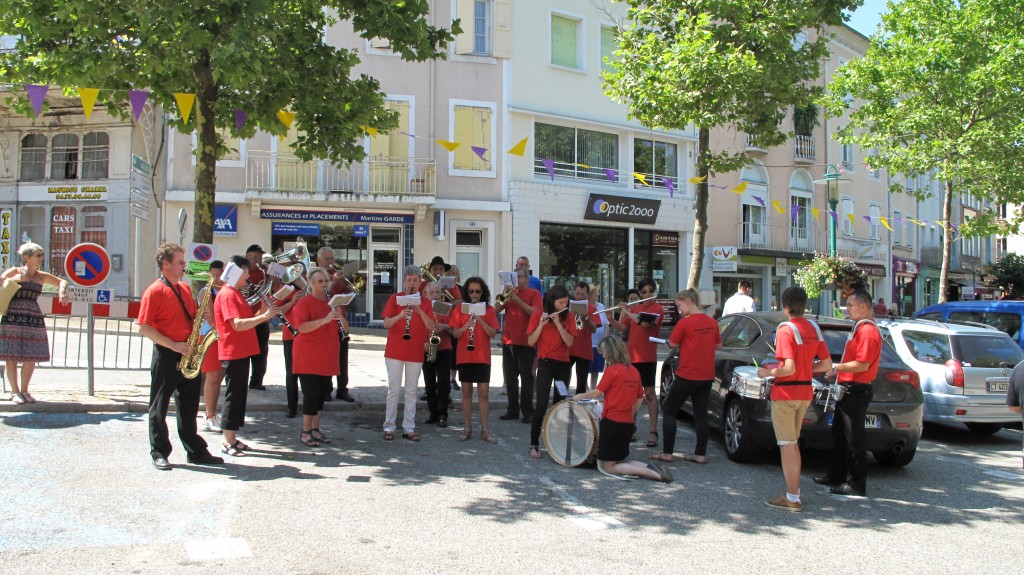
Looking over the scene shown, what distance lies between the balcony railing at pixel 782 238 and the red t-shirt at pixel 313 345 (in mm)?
22584

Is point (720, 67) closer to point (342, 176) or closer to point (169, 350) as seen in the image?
point (169, 350)

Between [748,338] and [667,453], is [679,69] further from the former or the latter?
[667,453]

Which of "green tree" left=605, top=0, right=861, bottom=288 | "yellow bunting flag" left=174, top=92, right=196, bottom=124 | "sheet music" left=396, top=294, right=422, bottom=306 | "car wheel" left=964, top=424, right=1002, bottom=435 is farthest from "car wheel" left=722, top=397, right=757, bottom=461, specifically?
"yellow bunting flag" left=174, top=92, right=196, bottom=124

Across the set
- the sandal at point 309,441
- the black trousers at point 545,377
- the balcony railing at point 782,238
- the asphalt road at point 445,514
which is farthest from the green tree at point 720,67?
the balcony railing at point 782,238

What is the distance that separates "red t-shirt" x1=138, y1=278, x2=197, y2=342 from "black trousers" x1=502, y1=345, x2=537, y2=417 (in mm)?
3669

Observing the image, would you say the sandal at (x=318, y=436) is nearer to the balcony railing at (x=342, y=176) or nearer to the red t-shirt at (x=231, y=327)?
the red t-shirt at (x=231, y=327)

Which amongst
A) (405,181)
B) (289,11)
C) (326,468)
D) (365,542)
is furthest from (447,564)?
(405,181)

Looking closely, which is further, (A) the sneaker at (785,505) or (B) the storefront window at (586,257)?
(B) the storefront window at (586,257)

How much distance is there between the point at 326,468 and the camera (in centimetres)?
665

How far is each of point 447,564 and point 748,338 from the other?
4863 millimetres

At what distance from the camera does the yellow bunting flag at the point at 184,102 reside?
8891mm

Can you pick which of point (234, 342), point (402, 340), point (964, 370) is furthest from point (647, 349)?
point (234, 342)

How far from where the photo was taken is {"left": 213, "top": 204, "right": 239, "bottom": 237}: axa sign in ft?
64.0

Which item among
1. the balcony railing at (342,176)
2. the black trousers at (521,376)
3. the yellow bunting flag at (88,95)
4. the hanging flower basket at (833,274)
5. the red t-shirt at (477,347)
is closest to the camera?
the red t-shirt at (477,347)
